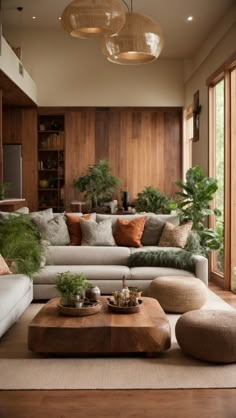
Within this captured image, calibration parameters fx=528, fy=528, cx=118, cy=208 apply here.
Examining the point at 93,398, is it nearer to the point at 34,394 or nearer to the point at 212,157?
the point at 34,394

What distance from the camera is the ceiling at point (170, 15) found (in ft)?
25.6

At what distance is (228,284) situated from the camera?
7.10 m

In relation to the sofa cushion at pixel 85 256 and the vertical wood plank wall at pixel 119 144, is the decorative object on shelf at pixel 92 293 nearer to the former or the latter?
the sofa cushion at pixel 85 256

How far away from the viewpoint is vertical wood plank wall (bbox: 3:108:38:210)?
34.9 ft

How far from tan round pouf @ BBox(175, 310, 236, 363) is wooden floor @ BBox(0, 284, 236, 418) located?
48 cm

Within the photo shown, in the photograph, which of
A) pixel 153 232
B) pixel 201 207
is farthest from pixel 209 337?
pixel 201 207

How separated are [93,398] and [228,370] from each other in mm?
1068

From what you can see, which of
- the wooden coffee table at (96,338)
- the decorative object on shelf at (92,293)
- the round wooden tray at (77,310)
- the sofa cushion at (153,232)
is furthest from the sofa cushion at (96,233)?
the wooden coffee table at (96,338)

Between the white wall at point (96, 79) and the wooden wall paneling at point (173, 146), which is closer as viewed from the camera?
the white wall at point (96, 79)

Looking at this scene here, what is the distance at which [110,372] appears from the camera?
3.69m

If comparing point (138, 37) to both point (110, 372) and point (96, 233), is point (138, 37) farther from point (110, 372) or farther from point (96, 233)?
point (96, 233)

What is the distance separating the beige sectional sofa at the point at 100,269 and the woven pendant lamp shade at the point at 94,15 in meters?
2.82

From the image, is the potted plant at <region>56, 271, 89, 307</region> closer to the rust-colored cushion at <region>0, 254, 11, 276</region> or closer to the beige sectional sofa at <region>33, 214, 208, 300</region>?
the rust-colored cushion at <region>0, 254, 11, 276</region>

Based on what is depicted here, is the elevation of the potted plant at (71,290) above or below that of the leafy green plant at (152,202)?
below
